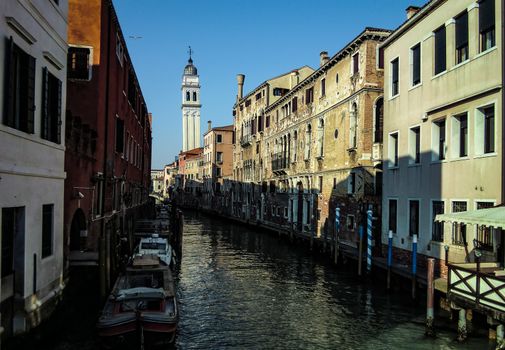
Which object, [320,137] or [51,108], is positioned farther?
[320,137]

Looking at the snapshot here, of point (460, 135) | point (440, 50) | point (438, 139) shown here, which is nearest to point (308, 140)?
point (438, 139)

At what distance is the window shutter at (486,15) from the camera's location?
1241 centimetres

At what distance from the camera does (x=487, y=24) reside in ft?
41.3

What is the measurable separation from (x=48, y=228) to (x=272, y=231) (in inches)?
1042

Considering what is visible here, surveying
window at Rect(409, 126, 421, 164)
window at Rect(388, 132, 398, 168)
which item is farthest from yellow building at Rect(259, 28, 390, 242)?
window at Rect(409, 126, 421, 164)

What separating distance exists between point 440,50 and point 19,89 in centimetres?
1199

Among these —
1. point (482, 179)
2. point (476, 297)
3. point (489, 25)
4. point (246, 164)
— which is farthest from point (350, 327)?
point (246, 164)

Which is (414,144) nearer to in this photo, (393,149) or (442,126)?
(393,149)

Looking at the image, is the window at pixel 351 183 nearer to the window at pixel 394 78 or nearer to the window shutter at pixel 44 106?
the window at pixel 394 78

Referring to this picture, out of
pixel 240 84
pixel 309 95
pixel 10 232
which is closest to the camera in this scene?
pixel 10 232

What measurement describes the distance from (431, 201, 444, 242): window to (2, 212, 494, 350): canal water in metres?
2.00

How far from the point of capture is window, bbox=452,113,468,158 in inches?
539

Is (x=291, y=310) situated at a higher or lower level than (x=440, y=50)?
lower

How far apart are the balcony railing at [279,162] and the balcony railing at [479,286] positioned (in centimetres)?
2536
